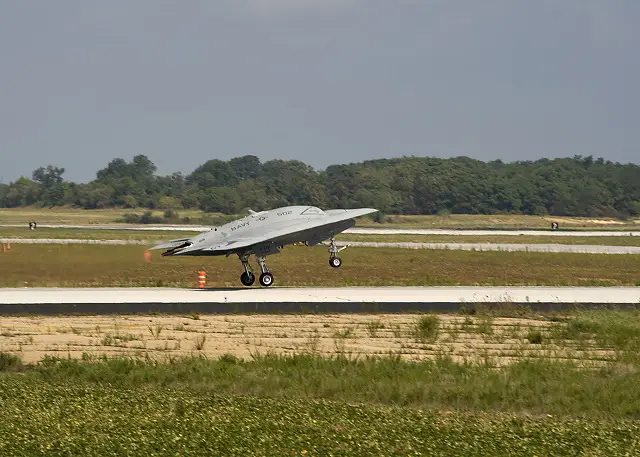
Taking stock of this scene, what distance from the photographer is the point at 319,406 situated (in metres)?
15.1

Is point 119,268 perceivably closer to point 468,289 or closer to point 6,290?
point 6,290

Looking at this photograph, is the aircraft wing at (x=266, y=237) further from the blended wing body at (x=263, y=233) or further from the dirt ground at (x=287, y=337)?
the dirt ground at (x=287, y=337)

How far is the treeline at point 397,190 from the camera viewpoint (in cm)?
11594

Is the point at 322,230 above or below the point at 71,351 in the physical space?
above

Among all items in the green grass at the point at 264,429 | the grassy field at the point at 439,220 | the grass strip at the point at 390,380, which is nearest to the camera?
the green grass at the point at 264,429

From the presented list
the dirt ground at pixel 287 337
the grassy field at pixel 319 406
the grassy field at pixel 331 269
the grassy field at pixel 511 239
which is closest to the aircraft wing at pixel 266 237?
the grassy field at pixel 331 269

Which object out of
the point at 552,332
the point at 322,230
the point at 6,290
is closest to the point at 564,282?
the point at 322,230

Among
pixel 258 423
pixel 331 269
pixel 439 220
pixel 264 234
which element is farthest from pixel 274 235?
pixel 439 220

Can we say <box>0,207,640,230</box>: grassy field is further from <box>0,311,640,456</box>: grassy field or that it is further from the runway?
<box>0,311,640,456</box>: grassy field

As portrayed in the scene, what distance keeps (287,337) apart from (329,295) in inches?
395

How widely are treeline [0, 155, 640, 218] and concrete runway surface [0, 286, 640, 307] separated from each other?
64.0 meters

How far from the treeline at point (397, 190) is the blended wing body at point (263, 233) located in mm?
62995

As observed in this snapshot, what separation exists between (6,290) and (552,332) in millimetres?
19959

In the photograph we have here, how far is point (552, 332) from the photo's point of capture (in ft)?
81.0
